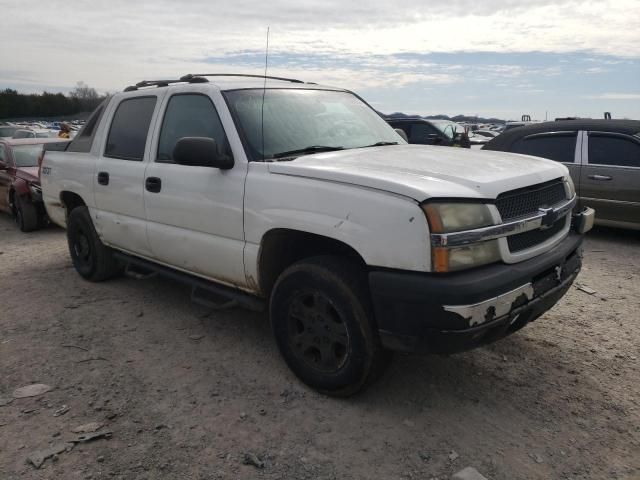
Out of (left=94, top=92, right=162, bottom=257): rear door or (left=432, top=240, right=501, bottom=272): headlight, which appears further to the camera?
(left=94, top=92, right=162, bottom=257): rear door

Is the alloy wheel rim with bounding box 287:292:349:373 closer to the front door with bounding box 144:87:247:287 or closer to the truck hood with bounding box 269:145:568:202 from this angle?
the front door with bounding box 144:87:247:287

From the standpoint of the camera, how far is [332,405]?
305 cm

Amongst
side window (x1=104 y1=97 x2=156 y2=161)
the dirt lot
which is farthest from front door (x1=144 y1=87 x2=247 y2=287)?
the dirt lot

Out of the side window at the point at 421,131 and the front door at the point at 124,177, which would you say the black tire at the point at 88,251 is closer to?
the front door at the point at 124,177

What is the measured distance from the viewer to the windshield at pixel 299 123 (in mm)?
3408

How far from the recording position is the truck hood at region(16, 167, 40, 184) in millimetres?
8531

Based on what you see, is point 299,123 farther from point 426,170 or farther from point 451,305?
point 451,305

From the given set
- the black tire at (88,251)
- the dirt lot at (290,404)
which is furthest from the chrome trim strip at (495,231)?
the black tire at (88,251)

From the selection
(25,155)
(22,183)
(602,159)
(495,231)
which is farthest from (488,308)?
(25,155)

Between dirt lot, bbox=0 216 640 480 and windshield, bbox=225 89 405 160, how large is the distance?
4.79 ft

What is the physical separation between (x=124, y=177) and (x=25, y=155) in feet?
20.5

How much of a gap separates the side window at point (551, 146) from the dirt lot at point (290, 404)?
316 centimetres

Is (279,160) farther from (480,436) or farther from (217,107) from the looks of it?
(480,436)

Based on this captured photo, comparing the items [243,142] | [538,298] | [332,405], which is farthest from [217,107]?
[538,298]
